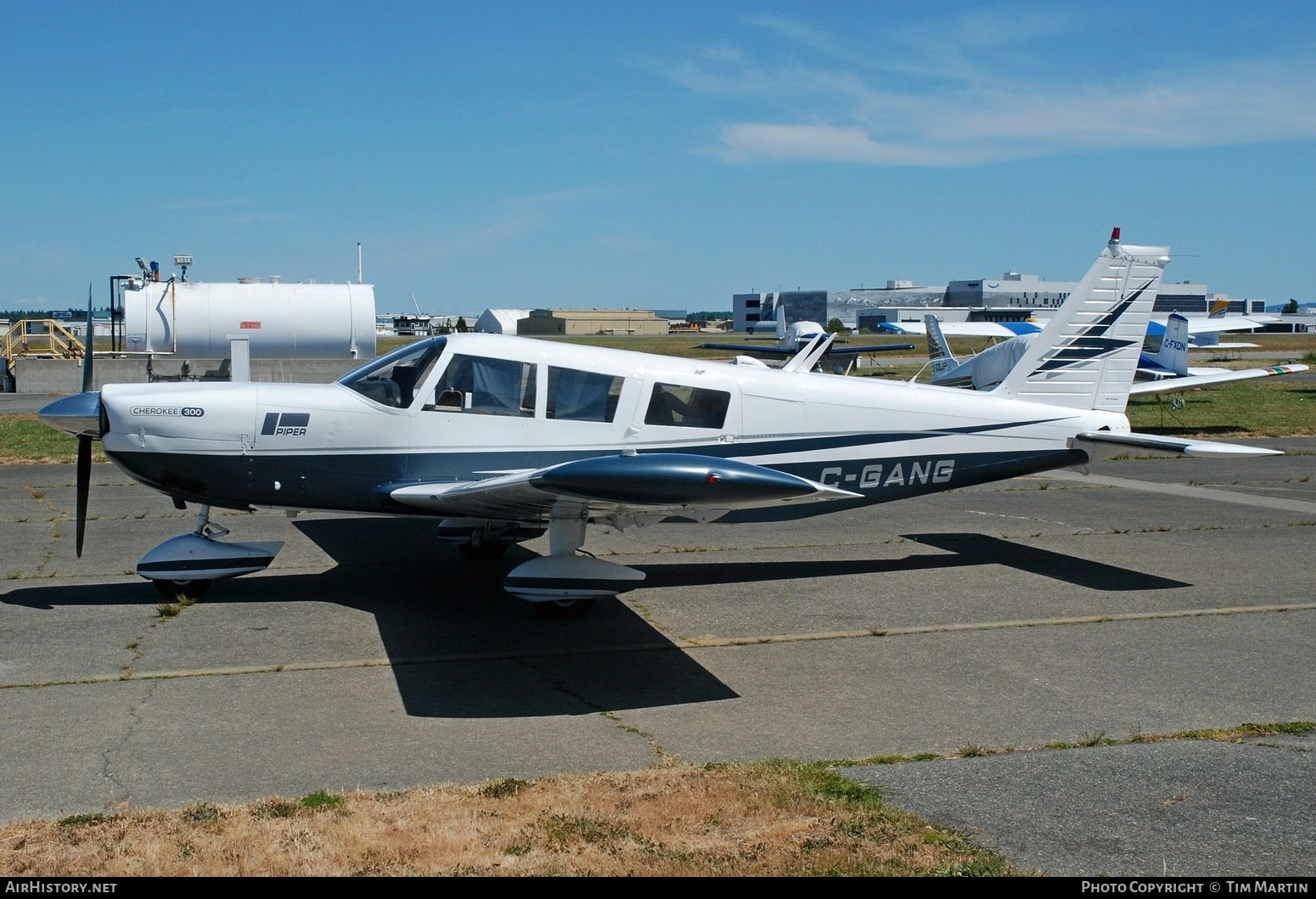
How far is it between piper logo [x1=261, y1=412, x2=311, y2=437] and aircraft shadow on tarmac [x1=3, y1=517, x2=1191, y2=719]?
143 centimetres

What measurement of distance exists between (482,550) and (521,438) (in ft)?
6.90

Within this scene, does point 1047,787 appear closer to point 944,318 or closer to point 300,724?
point 300,724

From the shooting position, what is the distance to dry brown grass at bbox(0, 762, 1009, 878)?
4290 mm

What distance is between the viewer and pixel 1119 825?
477 cm

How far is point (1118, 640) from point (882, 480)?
8.16 feet

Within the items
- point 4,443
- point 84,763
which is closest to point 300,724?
point 84,763

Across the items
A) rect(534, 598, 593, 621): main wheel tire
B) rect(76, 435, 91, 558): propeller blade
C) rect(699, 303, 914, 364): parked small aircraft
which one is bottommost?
rect(534, 598, 593, 621): main wheel tire

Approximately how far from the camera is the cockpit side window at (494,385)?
9.04 m

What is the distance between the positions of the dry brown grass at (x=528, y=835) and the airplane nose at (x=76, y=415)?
14.7 feet

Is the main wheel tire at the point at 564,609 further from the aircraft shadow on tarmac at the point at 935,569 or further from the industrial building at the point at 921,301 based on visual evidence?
the industrial building at the point at 921,301

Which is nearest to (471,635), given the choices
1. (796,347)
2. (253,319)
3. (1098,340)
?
(1098,340)

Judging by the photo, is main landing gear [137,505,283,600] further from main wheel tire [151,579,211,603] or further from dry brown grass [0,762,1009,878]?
dry brown grass [0,762,1009,878]

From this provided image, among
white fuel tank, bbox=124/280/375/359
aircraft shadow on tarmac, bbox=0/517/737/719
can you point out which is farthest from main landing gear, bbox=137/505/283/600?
white fuel tank, bbox=124/280/375/359

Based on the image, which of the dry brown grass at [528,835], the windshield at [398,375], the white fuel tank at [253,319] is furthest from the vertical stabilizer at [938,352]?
the dry brown grass at [528,835]
